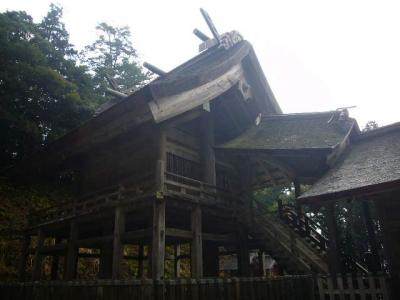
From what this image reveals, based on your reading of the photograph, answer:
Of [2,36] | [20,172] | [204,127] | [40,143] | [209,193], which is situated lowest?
[209,193]

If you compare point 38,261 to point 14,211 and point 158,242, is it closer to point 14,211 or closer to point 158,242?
point 14,211

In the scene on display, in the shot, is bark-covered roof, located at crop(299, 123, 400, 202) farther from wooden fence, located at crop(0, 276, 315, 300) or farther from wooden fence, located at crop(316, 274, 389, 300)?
wooden fence, located at crop(0, 276, 315, 300)

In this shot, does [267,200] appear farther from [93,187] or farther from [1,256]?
[1,256]

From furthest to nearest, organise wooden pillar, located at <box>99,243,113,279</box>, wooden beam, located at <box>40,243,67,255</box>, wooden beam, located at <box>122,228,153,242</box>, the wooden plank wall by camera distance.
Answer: wooden pillar, located at <box>99,243,113,279</box>
wooden beam, located at <box>40,243,67,255</box>
the wooden plank wall
wooden beam, located at <box>122,228,153,242</box>

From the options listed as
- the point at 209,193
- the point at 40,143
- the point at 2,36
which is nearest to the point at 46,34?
the point at 2,36

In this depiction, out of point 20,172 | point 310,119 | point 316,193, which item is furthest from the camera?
point 20,172

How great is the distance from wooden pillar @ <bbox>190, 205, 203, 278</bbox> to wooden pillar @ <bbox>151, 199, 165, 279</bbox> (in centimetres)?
152

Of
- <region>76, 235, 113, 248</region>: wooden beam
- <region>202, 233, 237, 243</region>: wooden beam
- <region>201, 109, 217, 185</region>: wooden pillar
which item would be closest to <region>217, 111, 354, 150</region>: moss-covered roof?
<region>201, 109, 217, 185</region>: wooden pillar

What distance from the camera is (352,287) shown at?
779 cm

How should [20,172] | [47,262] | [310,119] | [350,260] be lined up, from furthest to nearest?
1. [47,262]
2. [20,172]
3. [310,119]
4. [350,260]

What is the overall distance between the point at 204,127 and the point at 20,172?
30.0 ft

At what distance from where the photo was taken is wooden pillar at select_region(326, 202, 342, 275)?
27.6ft

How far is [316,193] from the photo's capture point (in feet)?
27.9

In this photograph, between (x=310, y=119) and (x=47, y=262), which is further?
(x=47, y=262)
